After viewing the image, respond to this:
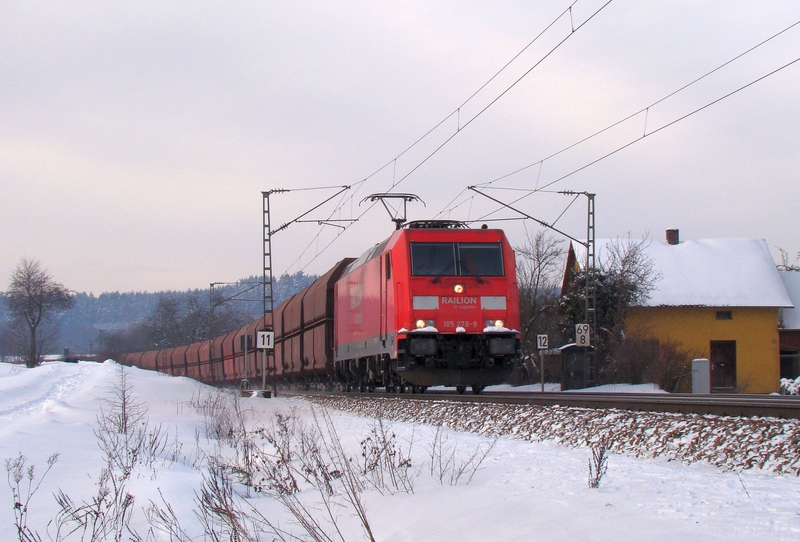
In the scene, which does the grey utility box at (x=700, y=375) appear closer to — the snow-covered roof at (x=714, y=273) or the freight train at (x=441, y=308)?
the freight train at (x=441, y=308)

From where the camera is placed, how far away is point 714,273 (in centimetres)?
3972

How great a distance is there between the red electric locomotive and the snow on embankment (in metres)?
2.91

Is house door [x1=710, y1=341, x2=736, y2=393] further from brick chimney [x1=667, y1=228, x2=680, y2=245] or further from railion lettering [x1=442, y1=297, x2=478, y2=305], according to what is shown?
railion lettering [x1=442, y1=297, x2=478, y2=305]

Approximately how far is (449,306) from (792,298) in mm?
33696

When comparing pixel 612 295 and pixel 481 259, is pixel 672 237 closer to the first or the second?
pixel 612 295

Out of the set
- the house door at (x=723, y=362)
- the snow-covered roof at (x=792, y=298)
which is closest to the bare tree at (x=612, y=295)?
the house door at (x=723, y=362)

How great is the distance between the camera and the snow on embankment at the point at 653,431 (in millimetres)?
6590

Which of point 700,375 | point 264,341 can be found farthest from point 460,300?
point 264,341

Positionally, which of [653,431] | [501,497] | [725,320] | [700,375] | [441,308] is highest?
[441,308]

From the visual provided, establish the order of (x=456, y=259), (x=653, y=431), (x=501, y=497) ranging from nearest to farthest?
(x=501, y=497)
(x=653, y=431)
(x=456, y=259)

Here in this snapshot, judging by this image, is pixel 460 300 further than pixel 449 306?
Yes

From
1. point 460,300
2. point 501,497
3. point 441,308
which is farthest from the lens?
point 460,300

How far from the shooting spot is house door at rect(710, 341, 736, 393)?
123 feet

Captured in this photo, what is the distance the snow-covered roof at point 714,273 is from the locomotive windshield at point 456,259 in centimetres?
2172
